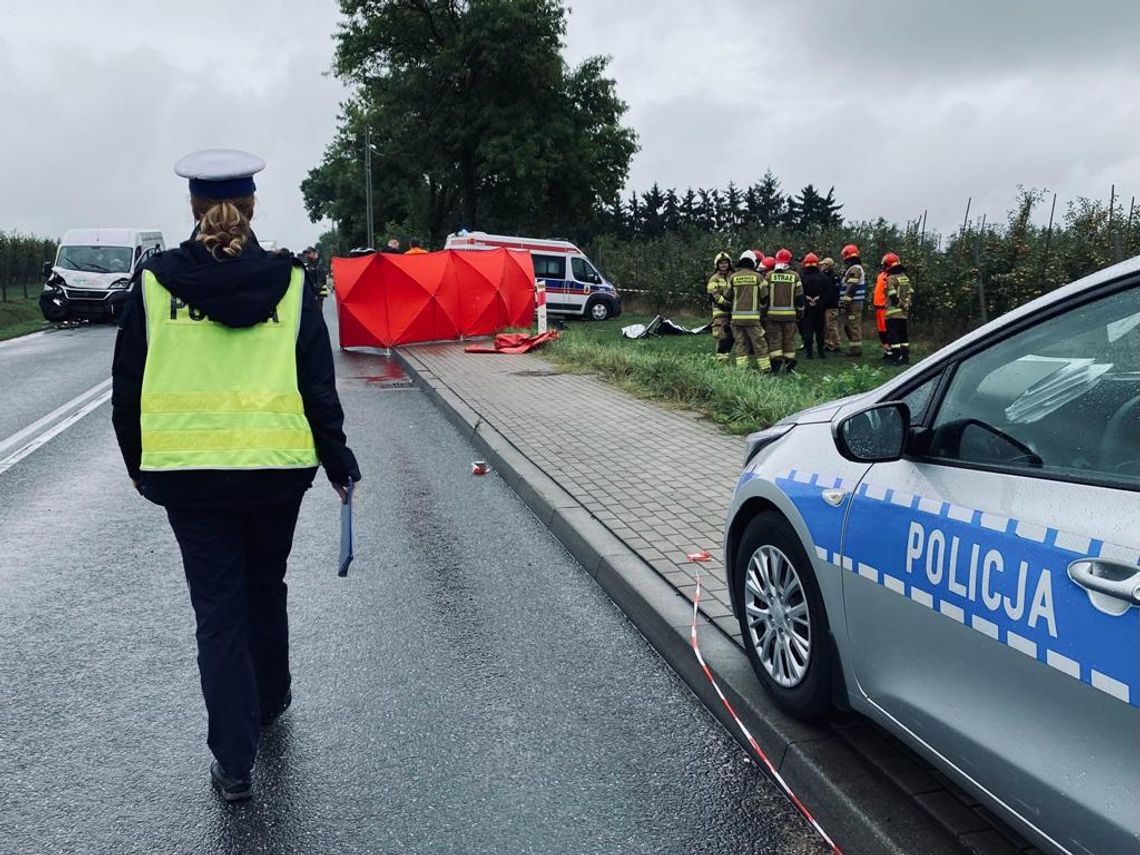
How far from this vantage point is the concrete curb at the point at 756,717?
9.80 feet

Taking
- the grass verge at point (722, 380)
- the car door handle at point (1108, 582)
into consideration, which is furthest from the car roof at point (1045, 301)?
the grass verge at point (722, 380)

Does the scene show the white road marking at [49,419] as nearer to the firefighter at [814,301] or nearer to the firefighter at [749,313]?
the firefighter at [749,313]

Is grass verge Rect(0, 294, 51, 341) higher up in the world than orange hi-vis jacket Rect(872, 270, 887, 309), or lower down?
lower down

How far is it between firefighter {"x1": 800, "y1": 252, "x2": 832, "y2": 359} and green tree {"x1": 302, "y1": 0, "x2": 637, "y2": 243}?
81.7ft

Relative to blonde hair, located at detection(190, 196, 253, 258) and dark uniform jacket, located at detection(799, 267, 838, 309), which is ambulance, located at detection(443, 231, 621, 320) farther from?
blonde hair, located at detection(190, 196, 253, 258)

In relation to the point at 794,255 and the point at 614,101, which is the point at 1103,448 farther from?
the point at 614,101

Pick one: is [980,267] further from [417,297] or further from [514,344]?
[417,297]

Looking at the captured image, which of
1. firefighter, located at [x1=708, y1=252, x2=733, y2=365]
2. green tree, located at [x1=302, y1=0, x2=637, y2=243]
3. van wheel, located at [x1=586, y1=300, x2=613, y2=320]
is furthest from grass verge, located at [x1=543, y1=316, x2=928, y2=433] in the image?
green tree, located at [x1=302, y1=0, x2=637, y2=243]

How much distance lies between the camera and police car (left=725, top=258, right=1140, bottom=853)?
217 centimetres

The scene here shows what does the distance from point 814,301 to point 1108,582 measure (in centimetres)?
1615

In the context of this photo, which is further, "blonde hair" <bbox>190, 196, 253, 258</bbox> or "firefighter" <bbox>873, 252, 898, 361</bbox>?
"firefighter" <bbox>873, 252, 898, 361</bbox>

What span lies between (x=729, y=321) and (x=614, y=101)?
31.4 meters

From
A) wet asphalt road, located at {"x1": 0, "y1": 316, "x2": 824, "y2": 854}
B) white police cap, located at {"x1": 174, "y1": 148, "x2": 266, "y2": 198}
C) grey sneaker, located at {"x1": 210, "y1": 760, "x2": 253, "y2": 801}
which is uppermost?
white police cap, located at {"x1": 174, "y1": 148, "x2": 266, "y2": 198}

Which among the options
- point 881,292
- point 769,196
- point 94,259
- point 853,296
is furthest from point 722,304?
point 769,196
